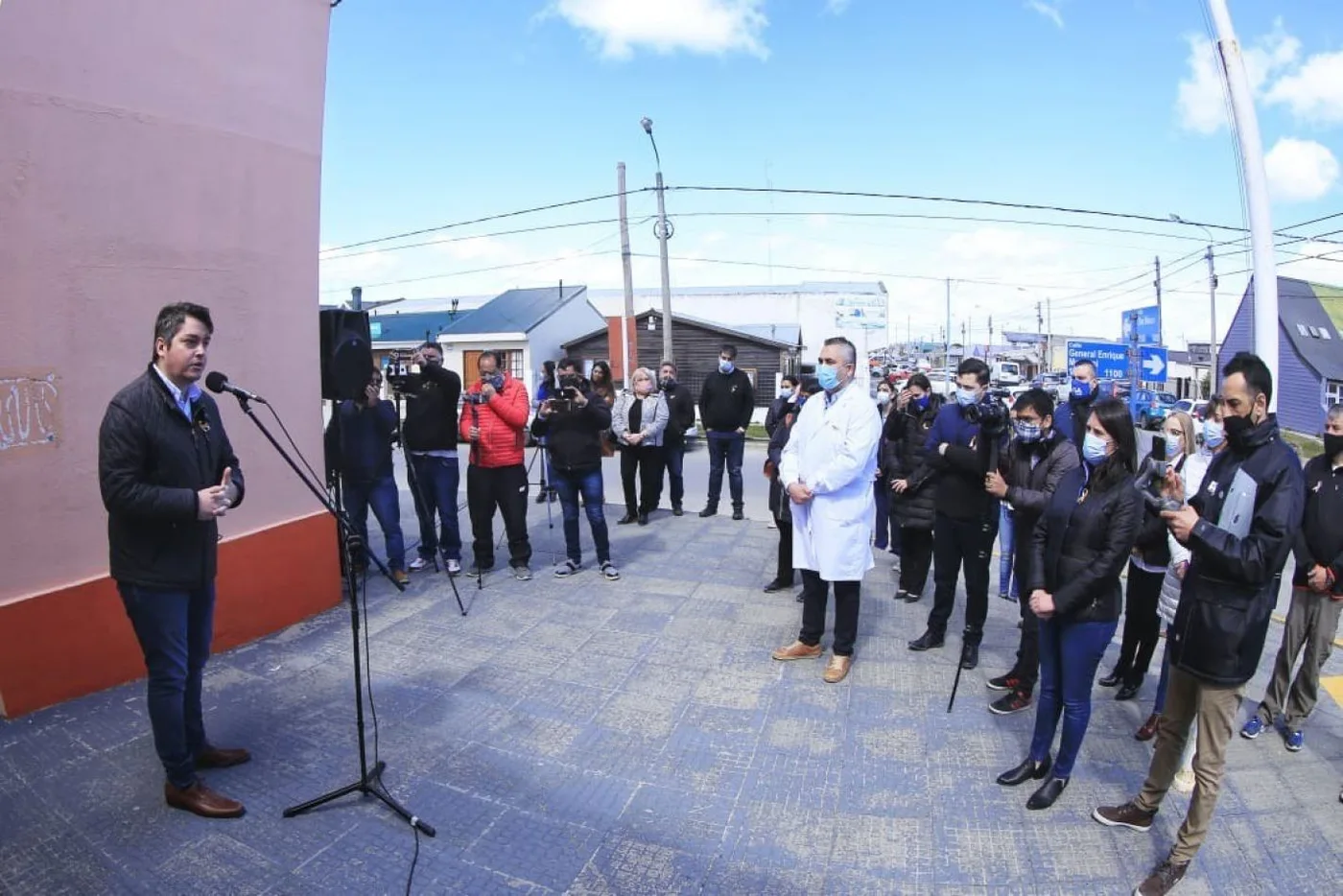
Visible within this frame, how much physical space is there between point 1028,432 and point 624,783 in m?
2.73

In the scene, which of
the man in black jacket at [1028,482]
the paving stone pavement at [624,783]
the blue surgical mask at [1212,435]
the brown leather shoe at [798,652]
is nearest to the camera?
the paving stone pavement at [624,783]

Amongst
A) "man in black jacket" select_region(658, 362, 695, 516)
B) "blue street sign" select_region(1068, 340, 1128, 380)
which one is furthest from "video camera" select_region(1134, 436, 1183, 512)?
"blue street sign" select_region(1068, 340, 1128, 380)

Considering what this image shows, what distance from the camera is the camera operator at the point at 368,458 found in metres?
5.89

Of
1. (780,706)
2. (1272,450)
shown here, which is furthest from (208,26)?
(1272,450)

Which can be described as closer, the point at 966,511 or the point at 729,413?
the point at 966,511

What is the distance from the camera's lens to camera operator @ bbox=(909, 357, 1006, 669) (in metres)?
4.53

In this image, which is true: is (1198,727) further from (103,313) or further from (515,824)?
(103,313)

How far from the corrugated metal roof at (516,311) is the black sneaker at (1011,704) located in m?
26.4

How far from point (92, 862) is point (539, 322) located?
2771 cm

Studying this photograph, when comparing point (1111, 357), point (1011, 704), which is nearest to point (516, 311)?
point (1111, 357)

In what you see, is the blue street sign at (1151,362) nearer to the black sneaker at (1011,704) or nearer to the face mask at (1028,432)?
the face mask at (1028,432)

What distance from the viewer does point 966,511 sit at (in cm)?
458

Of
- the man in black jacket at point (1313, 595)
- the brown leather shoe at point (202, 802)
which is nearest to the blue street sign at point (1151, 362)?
the man in black jacket at point (1313, 595)

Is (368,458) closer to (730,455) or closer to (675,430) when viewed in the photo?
(675,430)
